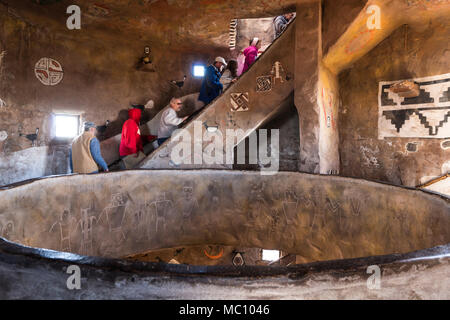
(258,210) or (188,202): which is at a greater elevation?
(188,202)

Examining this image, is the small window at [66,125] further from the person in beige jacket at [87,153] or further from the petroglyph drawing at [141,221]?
the petroglyph drawing at [141,221]

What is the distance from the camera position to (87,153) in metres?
5.23

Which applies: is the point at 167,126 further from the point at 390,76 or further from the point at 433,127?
the point at 433,127

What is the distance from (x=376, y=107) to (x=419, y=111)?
81 centimetres

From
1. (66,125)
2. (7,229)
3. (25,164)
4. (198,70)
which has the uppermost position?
(198,70)

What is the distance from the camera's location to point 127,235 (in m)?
4.37

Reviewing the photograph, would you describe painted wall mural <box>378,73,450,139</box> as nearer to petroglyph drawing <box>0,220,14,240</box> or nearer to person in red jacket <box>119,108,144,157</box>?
person in red jacket <box>119,108,144,157</box>

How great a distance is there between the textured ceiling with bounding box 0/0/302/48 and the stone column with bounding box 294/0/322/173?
16.8 inches

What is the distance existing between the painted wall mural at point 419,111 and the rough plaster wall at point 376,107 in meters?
0.11

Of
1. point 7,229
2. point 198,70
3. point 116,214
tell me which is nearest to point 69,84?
point 198,70

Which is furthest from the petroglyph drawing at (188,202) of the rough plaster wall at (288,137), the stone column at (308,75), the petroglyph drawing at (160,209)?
the rough plaster wall at (288,137)

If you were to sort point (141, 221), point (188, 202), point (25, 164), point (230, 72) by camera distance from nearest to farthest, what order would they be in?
point (141, 221), point (188, 202), point (25, 164), point (230, 72)

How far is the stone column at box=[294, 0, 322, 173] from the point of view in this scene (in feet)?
17.2

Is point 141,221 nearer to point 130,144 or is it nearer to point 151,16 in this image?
point 130,144
